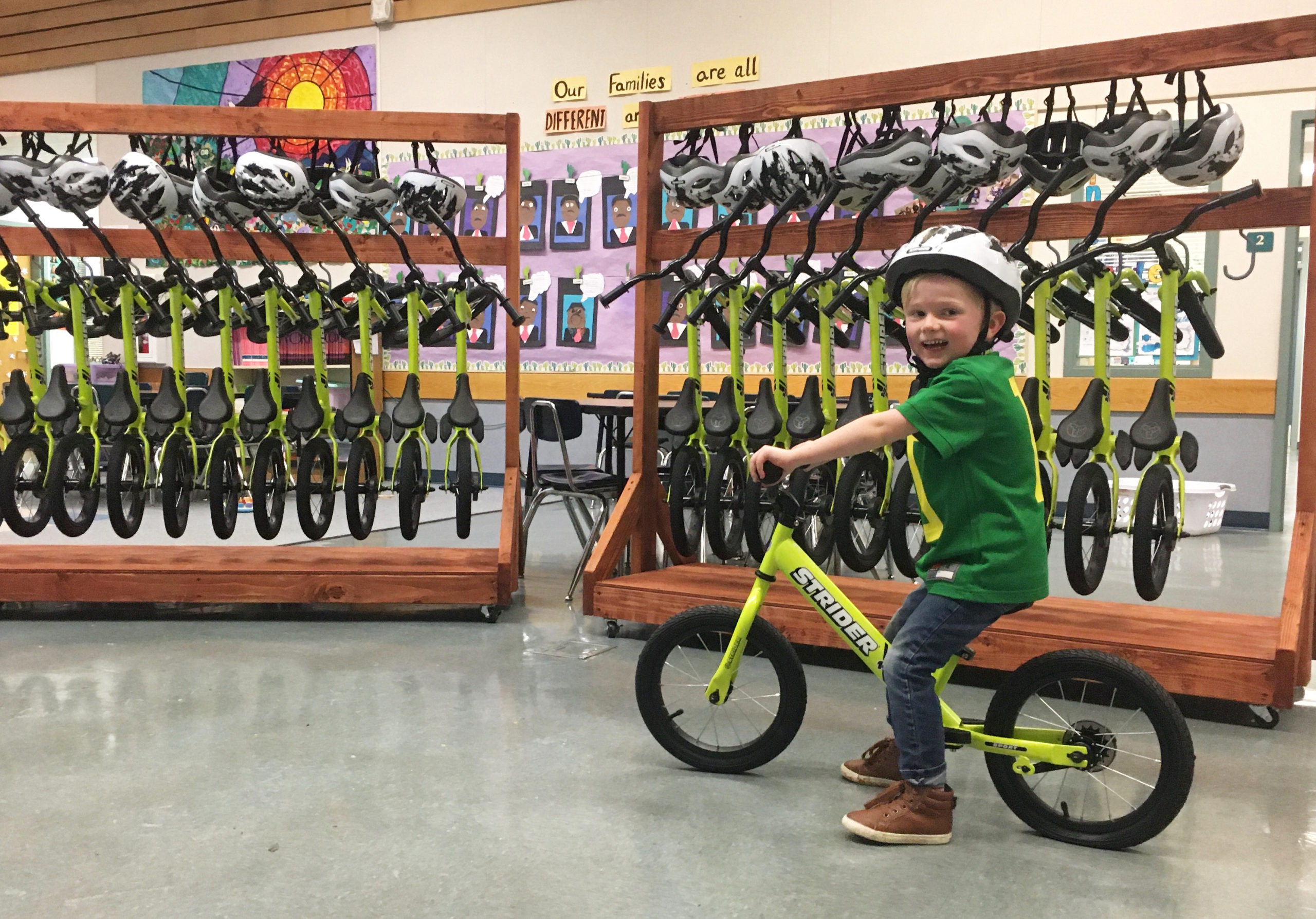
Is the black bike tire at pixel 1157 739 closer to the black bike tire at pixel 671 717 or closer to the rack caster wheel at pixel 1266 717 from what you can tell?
the black bike tire at pixel 671 717

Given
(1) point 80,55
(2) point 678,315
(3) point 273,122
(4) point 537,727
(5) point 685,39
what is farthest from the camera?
(1) point 80,55

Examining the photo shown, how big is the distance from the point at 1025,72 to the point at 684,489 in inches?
70.2

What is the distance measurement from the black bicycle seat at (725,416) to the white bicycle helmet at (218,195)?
6.46 feet

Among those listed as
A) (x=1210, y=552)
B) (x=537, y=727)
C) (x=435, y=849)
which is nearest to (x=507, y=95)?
(x=1210, y=552)

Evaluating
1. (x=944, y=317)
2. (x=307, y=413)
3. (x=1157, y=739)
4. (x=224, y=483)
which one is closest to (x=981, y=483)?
(x=944, y=317)

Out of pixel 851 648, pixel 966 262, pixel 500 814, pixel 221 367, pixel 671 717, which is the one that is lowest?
pixel 500 814

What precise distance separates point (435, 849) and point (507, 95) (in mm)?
7385

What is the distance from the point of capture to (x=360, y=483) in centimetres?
379

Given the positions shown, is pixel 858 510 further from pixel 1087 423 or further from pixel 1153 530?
pixel 1153 530

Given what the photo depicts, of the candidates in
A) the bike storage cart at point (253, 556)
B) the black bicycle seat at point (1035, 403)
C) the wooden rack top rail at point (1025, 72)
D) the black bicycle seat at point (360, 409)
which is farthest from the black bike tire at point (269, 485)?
the black bicycle seat at point (1035, 403)

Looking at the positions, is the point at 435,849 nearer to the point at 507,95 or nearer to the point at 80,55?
the point at 507,95

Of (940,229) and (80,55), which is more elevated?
(80,55)

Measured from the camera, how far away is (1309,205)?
9.48ft

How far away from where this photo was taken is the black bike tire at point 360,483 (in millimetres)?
3604
